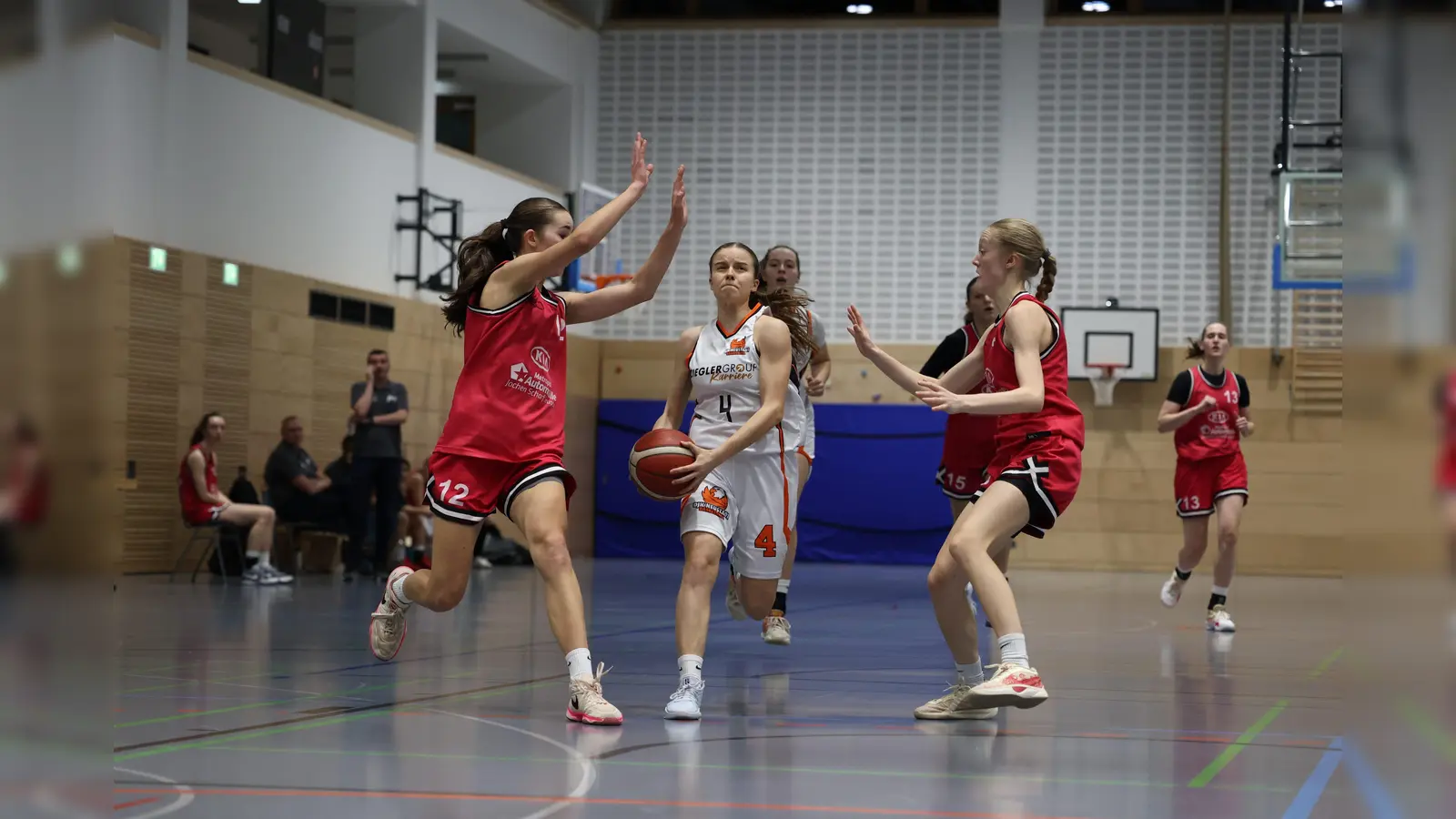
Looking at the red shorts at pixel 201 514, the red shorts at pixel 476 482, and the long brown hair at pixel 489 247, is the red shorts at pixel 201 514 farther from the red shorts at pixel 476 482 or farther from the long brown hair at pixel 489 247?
the red shorts at pixel 476 482

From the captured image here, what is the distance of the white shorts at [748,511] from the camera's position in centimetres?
509

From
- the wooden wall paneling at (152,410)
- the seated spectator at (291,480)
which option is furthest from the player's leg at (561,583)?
the seated spectator at (291,480)

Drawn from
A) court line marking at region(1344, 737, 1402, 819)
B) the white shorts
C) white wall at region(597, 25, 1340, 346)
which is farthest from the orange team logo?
white wall at region(597, 25, 1340, 346)

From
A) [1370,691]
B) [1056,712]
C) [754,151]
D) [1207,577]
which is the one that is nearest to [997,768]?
[1056,712]

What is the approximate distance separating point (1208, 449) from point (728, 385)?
5.02m

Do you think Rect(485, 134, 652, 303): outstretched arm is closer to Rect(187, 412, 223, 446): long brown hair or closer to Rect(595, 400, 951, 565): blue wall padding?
Rect(187, 412, 223, 446): long brown hair

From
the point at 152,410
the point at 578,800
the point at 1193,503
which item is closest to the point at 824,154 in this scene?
the point at 152,410

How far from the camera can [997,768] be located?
3877mm

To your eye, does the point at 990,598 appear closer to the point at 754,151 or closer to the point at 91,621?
the point at 91,621

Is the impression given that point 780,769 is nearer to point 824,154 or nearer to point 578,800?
point 578,800

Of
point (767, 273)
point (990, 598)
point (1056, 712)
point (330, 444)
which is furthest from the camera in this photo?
point (330, 444)

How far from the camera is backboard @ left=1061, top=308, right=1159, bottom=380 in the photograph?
56.9 feet

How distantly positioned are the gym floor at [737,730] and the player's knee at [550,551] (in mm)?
471

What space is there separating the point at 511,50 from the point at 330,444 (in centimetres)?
537
